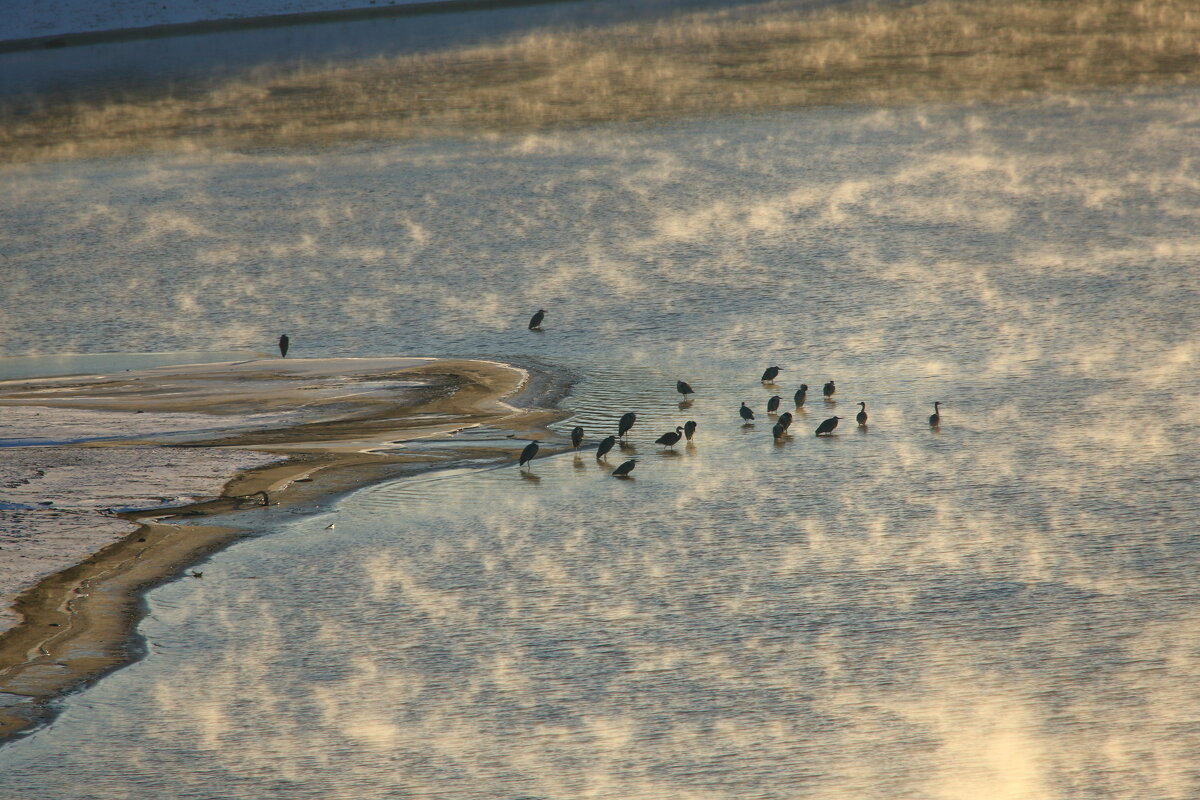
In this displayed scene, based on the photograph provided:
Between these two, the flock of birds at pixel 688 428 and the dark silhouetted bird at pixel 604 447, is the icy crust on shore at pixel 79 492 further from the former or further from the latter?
the dark silhouetted bird at pixel 604 447

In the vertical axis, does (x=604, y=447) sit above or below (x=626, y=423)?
below

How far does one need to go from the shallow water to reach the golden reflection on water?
7890 mm

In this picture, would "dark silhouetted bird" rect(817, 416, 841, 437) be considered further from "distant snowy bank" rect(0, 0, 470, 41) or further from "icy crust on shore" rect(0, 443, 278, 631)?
"distant snowy bank" rect(0, 0, 470, 41)

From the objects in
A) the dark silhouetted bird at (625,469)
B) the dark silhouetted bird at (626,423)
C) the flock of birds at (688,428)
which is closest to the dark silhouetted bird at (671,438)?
the flock of birds at (688,428)

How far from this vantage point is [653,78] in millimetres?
35500

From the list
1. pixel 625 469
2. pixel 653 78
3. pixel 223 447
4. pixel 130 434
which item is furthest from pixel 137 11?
pixel 625 469

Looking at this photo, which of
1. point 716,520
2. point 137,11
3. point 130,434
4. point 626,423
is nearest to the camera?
point 716,520

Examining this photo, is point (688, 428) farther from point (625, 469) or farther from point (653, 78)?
point (653, 78)

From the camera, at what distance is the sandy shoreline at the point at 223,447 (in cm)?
962

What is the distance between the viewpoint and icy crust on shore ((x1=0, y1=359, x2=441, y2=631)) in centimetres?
1145

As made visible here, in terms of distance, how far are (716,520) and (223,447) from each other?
15.7 ft

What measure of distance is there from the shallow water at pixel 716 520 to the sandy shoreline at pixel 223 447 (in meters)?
0.31

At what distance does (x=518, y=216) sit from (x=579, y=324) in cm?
576

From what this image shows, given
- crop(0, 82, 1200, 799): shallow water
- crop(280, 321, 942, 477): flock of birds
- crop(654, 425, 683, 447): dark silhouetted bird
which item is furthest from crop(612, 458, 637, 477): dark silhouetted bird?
crop(654, 425, 683, 447): dark silhouetted bird
